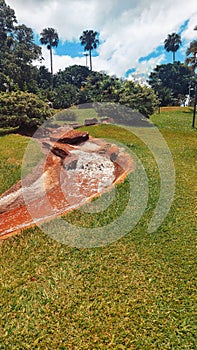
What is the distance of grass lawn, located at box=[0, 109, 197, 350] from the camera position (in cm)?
338

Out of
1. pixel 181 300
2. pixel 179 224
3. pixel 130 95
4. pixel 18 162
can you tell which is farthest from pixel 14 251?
pixel 130 95

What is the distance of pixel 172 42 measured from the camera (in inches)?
2199

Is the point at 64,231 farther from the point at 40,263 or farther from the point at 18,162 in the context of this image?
A: the point at 18,162

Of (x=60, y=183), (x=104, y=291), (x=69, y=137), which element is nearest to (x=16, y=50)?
(x=69, y=137)

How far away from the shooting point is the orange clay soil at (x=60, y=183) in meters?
6.66

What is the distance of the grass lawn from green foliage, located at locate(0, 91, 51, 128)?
10.2 meters

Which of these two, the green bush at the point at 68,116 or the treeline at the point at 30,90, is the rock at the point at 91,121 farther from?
the treeline at the point at 30,90

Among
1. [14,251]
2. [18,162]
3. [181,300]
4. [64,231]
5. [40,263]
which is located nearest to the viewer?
[181,300]

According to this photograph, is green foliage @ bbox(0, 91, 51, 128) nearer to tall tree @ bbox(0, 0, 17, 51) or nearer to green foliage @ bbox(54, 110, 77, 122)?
green foliage @ bbox(54, 110, 77, 122)

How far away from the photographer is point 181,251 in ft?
16.1

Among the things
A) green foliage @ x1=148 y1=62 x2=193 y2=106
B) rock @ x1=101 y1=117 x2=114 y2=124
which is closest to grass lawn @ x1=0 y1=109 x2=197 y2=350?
rock @ x1=101 y1=117 x2=114 y2=124

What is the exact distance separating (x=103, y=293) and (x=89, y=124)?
51.3ft

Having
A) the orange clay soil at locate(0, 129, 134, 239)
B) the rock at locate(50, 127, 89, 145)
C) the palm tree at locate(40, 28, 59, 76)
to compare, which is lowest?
the orange clay soil at locate(0, 129, 134, 239)

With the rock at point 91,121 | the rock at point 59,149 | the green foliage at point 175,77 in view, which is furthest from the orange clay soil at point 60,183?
the green foliage at point 175,77
